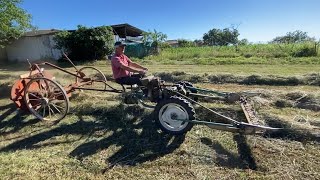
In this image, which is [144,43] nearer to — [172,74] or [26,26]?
[26,26]

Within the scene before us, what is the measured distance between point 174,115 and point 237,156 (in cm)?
122

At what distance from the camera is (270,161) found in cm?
403

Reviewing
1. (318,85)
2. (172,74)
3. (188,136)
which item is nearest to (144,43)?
(172,74)

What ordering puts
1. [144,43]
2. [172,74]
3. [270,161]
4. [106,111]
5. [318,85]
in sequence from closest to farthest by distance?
[270,161] → [106,111] → [318,85] → [172,74] → [144,43]

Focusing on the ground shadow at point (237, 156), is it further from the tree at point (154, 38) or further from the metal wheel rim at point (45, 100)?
the tree at point (154, 38)

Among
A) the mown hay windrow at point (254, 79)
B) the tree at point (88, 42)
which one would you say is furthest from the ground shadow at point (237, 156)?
the tree at point (88, 42)

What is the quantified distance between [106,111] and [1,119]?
226cm

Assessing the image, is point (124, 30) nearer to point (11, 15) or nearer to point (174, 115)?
point (11, 15)

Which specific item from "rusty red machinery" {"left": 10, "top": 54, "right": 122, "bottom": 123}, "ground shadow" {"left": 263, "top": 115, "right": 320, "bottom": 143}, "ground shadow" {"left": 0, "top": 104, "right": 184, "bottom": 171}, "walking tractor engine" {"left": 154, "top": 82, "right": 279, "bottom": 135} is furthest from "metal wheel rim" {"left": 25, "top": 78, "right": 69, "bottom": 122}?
"ground shadow" {"left": 263, "top": 115, "right": 320, "bottom": 143}

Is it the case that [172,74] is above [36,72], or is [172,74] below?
below

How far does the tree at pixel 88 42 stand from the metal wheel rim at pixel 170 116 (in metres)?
16.0

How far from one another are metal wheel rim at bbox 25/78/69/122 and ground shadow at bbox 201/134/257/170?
9.99 feet

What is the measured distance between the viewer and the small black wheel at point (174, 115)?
481 cm

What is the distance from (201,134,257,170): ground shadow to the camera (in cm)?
401
